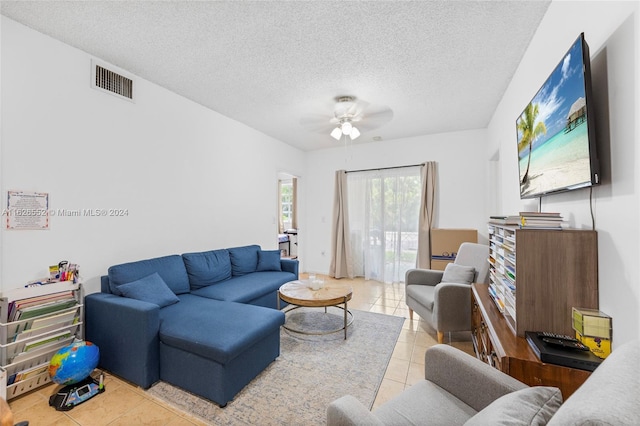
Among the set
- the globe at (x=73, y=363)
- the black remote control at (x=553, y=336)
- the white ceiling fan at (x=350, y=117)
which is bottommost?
the globe at (x=73, y=363)

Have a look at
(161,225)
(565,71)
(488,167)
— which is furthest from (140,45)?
(488,167)

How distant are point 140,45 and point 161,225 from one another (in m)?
1.79

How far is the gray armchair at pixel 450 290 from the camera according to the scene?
102 inches

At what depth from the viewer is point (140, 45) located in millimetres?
2285

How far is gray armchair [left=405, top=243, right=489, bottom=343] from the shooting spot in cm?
260

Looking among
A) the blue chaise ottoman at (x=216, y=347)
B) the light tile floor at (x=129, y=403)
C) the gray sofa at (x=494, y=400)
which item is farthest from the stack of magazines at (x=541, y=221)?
the blue chaise ottoman at (x=216, y=347)

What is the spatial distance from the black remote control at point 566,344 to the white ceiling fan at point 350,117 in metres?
2.57

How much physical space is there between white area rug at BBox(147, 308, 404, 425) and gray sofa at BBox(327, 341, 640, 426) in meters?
0.74

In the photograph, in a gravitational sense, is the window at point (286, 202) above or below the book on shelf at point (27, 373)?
above

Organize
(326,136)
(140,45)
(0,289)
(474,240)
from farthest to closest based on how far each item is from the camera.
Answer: (326,136) < (474,240) < (140,45) < (0,289)

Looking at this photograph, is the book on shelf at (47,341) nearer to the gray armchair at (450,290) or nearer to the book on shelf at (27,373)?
the book on shelf at (27,373)

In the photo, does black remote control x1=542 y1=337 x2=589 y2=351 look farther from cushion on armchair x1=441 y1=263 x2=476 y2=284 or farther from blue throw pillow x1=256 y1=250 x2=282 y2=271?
blue throw pillow x1=256 y1=250 x2=282 y2=271

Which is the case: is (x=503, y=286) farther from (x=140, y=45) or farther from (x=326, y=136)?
(x=326, y=136)

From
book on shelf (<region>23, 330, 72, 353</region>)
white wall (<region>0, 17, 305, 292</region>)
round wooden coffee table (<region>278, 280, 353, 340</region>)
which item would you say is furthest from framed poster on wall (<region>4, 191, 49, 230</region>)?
round wooden coffee table (<region>278, 280, 353, 340</region>)
